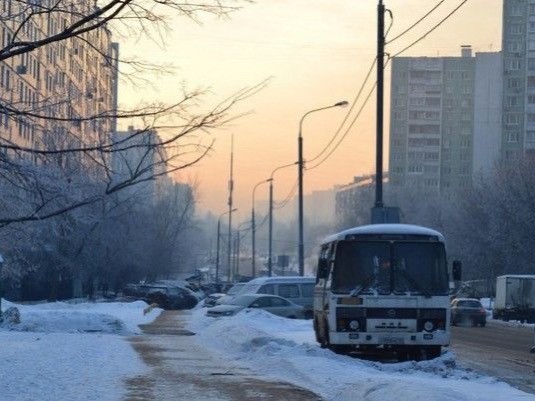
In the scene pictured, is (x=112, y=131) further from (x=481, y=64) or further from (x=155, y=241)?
(x=481, y=64)

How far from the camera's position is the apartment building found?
10062mm

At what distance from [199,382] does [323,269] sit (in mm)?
6562

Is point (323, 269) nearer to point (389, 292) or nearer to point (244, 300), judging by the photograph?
point (389, 292)

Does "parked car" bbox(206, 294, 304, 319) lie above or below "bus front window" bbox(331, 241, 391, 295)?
below

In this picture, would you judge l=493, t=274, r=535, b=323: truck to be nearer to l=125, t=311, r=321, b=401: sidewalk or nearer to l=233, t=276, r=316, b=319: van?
l=233, t=276, r=316, b=319: van

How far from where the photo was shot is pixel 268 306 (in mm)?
38094

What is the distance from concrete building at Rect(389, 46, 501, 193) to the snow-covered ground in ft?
330

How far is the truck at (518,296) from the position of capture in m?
57.0

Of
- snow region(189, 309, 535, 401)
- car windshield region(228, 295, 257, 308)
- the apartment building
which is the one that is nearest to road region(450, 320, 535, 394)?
snow region(189, 309, 535, 401)

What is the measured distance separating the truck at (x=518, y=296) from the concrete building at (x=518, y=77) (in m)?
48.7

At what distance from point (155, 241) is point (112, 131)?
259 ft

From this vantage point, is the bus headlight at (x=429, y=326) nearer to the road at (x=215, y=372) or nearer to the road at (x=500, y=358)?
the road at (x=215, y=372)

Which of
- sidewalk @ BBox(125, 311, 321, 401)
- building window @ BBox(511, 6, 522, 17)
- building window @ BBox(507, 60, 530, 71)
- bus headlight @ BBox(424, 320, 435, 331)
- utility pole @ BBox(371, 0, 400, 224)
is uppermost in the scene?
building window @ BBox(511, 6, 522, 17)

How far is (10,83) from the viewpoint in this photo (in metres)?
12.8
